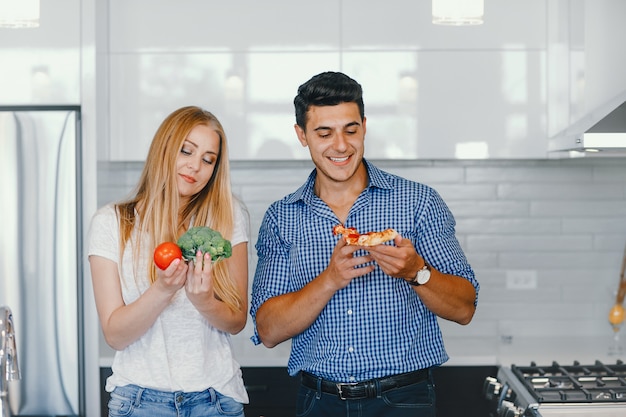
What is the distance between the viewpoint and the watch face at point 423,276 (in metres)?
2.31

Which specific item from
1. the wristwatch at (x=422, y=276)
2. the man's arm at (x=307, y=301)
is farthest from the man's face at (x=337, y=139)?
the wristwatch at (x=422, y=276)

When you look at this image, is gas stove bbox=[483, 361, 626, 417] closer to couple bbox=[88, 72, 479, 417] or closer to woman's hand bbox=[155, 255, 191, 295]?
couple bbox=[88, 72, 479, 417]

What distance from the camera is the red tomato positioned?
2164mm

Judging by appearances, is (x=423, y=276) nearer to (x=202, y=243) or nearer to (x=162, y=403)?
(x=202, y=243)

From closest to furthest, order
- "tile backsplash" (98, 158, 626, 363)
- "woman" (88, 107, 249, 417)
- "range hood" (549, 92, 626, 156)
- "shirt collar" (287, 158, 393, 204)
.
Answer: "woman" (88, 107, 249, 417)
"shirt collar" (287, 158, 393, 204)
"range hood" (549, 92, 626, 156)
"tile backsplash" (98, 158, 626, 363)

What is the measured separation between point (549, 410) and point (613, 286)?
4.77ft

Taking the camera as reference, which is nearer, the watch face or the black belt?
the watch face

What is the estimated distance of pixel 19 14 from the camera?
11.8 ft

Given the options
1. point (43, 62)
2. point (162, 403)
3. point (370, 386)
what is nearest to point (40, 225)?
point (43, 62)

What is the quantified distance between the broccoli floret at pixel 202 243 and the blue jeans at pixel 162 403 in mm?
380

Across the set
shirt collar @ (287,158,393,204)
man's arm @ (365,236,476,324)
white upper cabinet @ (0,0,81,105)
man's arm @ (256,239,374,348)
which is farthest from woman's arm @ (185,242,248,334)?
white upper cabinet @ (0,0,81,105)

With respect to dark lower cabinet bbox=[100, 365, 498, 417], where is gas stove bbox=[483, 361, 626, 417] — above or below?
above

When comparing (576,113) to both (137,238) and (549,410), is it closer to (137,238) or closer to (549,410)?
(549,410)

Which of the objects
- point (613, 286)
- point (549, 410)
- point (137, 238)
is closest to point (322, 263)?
point (137, 238)
